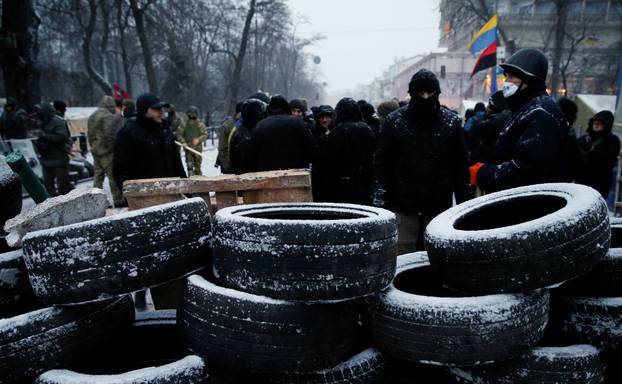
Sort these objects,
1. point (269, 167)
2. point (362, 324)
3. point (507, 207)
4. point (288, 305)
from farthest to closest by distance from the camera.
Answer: point (269, 167)
point (507, 207)
point (362, 324)
point (288, 305)

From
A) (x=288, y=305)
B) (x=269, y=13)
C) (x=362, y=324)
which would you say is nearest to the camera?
(x=288, y=305)

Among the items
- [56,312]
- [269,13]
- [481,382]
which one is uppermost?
[269,13]

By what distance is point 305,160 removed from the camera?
16.9ft

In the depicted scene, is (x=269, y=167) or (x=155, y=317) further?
(x=269, y=167)

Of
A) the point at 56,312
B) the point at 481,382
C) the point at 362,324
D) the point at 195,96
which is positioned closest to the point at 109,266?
the point at 56,312

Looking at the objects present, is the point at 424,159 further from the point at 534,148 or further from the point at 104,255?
the point at 104,255

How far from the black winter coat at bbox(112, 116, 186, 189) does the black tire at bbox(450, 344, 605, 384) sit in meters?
3.97

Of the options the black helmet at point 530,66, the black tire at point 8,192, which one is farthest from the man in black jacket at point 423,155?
the black tire at point 8,192

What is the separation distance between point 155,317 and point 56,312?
0.71m

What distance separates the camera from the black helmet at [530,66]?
10.1ft

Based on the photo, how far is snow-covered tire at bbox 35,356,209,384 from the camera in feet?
6.92

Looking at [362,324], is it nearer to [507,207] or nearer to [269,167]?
[507,207]

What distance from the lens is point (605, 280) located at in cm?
261

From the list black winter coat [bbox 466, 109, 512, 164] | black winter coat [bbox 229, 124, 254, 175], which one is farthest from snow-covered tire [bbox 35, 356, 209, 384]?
black winter coat [bbox 466, 109, 512, 164]
